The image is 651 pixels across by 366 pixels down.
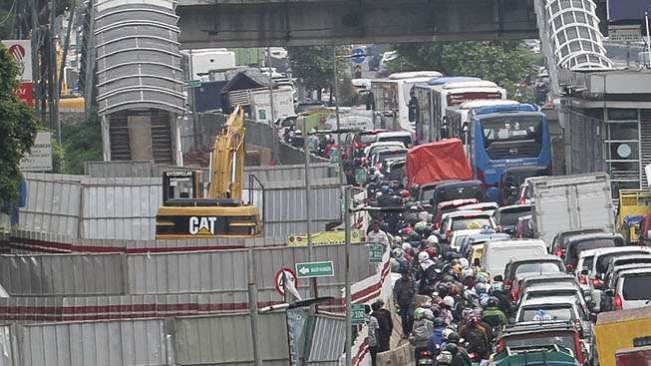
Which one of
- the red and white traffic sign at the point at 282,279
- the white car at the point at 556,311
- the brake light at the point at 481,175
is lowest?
the white car at the point at 556,311

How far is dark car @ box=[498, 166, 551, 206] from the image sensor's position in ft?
200

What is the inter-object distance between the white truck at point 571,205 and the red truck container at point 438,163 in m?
16.1

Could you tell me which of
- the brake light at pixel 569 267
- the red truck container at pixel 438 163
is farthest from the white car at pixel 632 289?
the red truck container at pixel 438 163

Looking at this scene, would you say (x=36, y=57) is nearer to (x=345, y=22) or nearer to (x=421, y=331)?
(x=345, y=22)

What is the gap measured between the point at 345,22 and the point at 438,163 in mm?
12497

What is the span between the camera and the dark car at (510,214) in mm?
51750

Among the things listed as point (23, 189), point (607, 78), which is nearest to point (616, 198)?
point (607, 78)

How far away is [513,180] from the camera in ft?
206

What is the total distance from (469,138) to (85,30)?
18165 mm

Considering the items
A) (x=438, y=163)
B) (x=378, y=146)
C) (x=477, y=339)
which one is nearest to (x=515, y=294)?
(x=477, y=339)

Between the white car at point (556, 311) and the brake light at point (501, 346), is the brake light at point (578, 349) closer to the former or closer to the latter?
the brake light at point (501, 346)

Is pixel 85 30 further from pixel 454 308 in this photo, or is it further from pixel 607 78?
pixel 454 308

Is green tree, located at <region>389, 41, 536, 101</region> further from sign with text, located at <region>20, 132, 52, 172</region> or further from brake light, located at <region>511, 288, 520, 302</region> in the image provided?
brake light, located at <region>511, 288, 520, 302</region>

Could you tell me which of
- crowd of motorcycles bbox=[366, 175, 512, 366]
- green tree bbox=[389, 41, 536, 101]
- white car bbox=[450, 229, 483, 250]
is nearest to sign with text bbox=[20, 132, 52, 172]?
crowd of motorcycles bbox=[366, 175, 512, 366]
